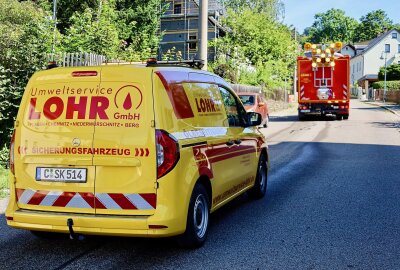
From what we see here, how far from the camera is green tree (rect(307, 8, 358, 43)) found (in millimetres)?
138125

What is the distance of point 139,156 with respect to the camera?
185 inches

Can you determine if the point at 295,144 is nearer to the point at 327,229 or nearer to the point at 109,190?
the point at 327,229

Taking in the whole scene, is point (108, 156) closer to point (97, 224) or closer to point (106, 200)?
point (106, 200)

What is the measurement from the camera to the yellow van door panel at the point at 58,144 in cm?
479

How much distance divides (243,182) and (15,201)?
3.03 meters

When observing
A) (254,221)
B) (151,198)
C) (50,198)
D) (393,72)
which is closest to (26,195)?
(50,198)

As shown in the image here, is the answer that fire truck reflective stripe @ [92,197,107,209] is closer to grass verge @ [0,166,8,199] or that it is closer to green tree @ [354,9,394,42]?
grass verge @ [0,166,8,199]

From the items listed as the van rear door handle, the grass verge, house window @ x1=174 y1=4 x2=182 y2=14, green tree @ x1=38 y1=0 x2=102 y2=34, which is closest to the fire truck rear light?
the van rear door handle

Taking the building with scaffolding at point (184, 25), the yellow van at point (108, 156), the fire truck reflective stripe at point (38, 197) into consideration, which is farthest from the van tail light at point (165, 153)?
the building with scaffolding at point (184, 25)

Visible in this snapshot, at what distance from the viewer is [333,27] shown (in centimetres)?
13925

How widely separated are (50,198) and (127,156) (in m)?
0.86

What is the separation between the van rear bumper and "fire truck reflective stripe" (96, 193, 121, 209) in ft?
0.30

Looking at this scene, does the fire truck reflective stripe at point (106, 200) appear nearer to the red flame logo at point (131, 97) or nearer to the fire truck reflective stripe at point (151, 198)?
the fire truck reflective stripe at point (151, 198)

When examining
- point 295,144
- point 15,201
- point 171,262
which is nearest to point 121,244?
point 171,262
